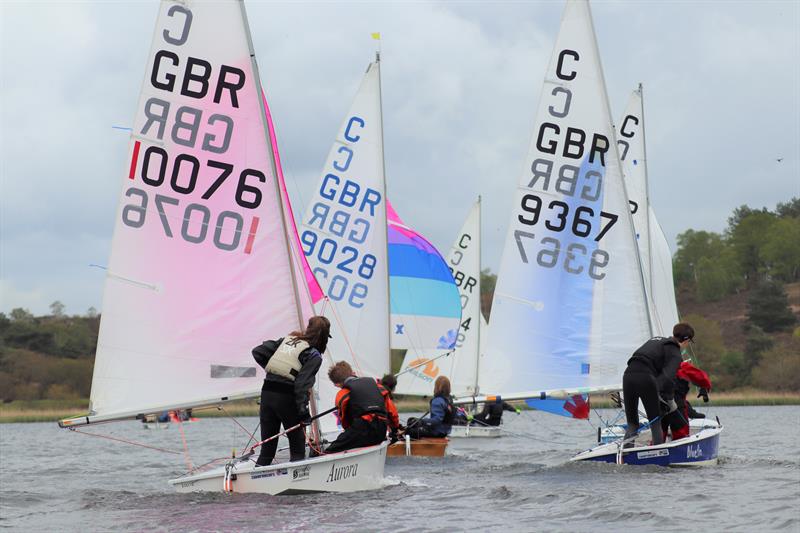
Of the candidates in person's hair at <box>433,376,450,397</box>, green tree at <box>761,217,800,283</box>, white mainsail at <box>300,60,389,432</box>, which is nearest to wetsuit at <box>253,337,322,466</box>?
person's hair at <box>433,376,450,397</box>

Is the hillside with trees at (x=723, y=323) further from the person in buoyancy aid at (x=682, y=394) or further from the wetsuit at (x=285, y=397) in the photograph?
the wetsuit at (x=285, y=397)

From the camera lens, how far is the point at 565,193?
55.9 feet

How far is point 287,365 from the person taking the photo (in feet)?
36.8

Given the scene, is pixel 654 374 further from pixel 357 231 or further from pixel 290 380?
pixel 357 231

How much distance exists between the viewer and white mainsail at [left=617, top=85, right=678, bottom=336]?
22484mm

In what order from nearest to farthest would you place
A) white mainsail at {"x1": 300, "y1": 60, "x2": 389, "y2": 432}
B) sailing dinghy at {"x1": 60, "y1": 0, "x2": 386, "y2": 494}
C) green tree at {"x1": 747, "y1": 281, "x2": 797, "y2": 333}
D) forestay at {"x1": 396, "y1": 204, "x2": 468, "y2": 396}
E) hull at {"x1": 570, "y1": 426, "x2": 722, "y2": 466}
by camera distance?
sailing dinghy at {"x1": 60, "y1": 0, "x2": 386, "y2": 494} → hull at {"x1": 570, "y1": 426, "x2": 722, "y2": 466} → white mainsail at {"x1": 300, "y1": 60, "x2": 389, "y2": 432} → forestay at {"x1": 396, "y1": 204, "x2": 468, "y2": 396} → green tree at {"x1": 747, "y1": 281, "x2": 797, "y2": 333}

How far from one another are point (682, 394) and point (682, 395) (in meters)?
0.03

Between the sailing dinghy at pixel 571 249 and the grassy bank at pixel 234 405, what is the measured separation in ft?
100

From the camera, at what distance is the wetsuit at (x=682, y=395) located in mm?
14141

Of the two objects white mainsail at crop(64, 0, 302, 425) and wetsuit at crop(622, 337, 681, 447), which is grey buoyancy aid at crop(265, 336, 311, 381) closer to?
white mainsail at crop(64, 0, 302, 425)

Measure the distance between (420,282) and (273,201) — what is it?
11.7m

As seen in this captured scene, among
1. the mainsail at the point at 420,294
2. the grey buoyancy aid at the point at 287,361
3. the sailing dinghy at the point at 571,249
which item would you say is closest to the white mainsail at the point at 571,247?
the sailing dinghy at the point at 571,249

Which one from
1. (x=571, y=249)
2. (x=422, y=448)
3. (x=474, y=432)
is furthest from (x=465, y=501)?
(x=474, y=432)

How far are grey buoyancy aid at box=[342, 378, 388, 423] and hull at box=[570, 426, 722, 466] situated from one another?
3363 millimetres
